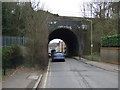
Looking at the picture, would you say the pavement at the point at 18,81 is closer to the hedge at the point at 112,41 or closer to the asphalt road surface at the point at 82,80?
the asphalt road surface at the point at 82,80

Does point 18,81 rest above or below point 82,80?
above

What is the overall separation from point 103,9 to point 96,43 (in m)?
7.33

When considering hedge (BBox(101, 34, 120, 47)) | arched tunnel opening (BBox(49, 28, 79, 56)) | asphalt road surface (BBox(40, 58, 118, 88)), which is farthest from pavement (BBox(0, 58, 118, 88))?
arched tunnel opening (BBox(49, 28, 79, 56))

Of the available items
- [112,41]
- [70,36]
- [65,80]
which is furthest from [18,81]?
[70,36]

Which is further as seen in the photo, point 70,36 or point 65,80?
point 70,36

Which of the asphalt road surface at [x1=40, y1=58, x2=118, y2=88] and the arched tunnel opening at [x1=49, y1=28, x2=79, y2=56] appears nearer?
the asphalt road surface at [x1=40, y1=58, x2=118, y2=88]

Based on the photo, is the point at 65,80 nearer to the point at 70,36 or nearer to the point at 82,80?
the point at 82,80

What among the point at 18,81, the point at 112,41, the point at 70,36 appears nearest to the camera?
the point at 18,81

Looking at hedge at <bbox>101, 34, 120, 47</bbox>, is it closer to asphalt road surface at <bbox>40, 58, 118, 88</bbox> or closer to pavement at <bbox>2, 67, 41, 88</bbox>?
asphalt road surface at <bbox>40, 58, 118, 88</bbox>

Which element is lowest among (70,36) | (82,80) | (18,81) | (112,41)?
Answer: (82,80)

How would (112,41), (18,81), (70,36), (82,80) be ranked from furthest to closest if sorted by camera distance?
(70,36) → (112,41) → (82,80) → (18,81)

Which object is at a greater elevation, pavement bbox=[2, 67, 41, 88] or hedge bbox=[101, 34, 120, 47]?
hedge bbox=[101, 34, 120, 47]

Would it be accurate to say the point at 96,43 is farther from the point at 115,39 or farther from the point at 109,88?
the point at 109,88

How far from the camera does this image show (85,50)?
45.5 metres
